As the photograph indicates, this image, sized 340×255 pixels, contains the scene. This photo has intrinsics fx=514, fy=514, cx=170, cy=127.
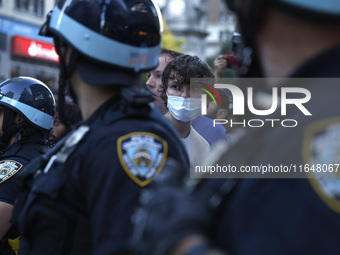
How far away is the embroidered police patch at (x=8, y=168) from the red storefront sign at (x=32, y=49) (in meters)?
23.6

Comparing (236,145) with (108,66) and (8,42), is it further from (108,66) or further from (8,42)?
(8,42)

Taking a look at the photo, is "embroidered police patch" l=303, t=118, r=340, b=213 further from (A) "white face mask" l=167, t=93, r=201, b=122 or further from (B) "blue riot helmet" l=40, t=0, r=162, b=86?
(A) "white face mask" l=167, t=93, r=201, b=122

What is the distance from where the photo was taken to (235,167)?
1.29m

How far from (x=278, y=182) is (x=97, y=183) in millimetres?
835

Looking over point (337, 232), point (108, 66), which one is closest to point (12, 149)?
point (108, 66)

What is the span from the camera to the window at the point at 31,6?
93.8ft

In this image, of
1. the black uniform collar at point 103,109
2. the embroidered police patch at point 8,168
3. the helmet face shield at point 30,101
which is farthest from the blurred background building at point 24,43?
the black uniform collar at point 103,109

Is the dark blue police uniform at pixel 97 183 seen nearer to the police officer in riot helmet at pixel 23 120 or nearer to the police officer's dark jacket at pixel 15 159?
the police officer's dark jacket at pixel 15 159

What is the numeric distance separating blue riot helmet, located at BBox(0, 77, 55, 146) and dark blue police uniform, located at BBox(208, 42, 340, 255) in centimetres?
295

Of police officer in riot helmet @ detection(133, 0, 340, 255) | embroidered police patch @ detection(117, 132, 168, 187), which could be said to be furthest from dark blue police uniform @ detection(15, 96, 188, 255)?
police officer in riot helmet @ detection(133, 0, 340, 255)

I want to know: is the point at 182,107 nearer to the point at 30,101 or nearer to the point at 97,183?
the point at 30,101

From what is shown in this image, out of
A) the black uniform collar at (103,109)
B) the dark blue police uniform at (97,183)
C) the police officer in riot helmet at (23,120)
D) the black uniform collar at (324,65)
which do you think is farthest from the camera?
the police officer in riot helmet at (23,120)

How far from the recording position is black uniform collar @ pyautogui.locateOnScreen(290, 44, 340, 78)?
1.22 meters

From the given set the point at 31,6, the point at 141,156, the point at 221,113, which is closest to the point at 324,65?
the point at 141,156
